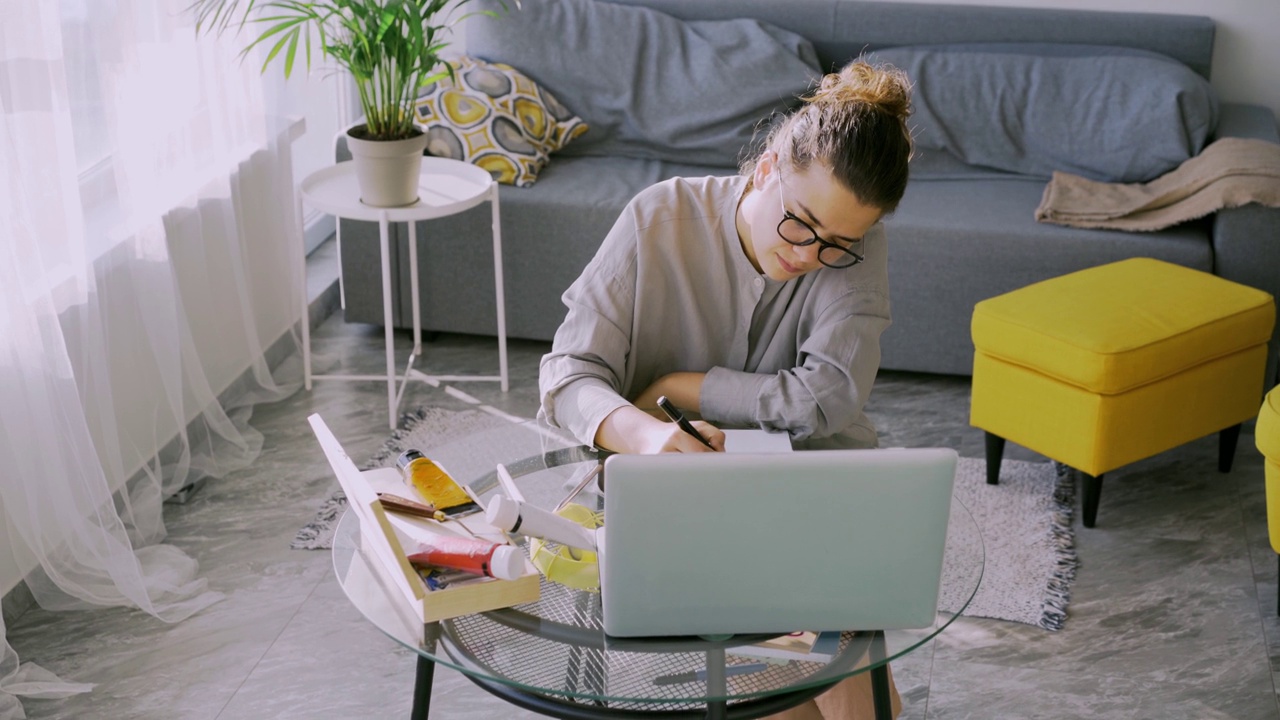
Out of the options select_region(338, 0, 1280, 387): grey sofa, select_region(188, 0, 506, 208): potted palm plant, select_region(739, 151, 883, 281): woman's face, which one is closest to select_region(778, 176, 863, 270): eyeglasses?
select_region(739, 151, 883, 281): woman's face

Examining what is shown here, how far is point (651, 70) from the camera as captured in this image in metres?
3.46

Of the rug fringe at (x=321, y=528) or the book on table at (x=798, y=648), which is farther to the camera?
the rug fringe at (x=321, y=528)

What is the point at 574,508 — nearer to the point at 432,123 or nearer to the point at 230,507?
the point at 230,507

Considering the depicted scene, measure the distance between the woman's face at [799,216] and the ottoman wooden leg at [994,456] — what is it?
3.88ft

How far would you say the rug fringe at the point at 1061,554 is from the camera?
228 centimetres

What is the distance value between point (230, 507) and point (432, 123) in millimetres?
1099

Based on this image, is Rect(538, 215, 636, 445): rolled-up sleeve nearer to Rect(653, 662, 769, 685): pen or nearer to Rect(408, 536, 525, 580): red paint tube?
Rect(408, 536, 525, 580): red paint tube

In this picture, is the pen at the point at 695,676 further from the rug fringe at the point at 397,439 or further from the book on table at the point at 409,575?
the rug fringe at the point at 397,439

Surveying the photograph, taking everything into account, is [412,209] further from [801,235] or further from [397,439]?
[801,235]

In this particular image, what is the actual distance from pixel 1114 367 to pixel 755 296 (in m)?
1.06

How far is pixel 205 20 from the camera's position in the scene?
2.64m

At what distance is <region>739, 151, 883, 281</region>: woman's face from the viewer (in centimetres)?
149

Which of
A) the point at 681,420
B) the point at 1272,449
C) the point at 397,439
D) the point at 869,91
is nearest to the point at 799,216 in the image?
the point at 869,91

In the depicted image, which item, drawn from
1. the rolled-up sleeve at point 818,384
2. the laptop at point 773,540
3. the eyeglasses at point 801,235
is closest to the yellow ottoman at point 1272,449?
the rolled-up sleeve at point 818,384
